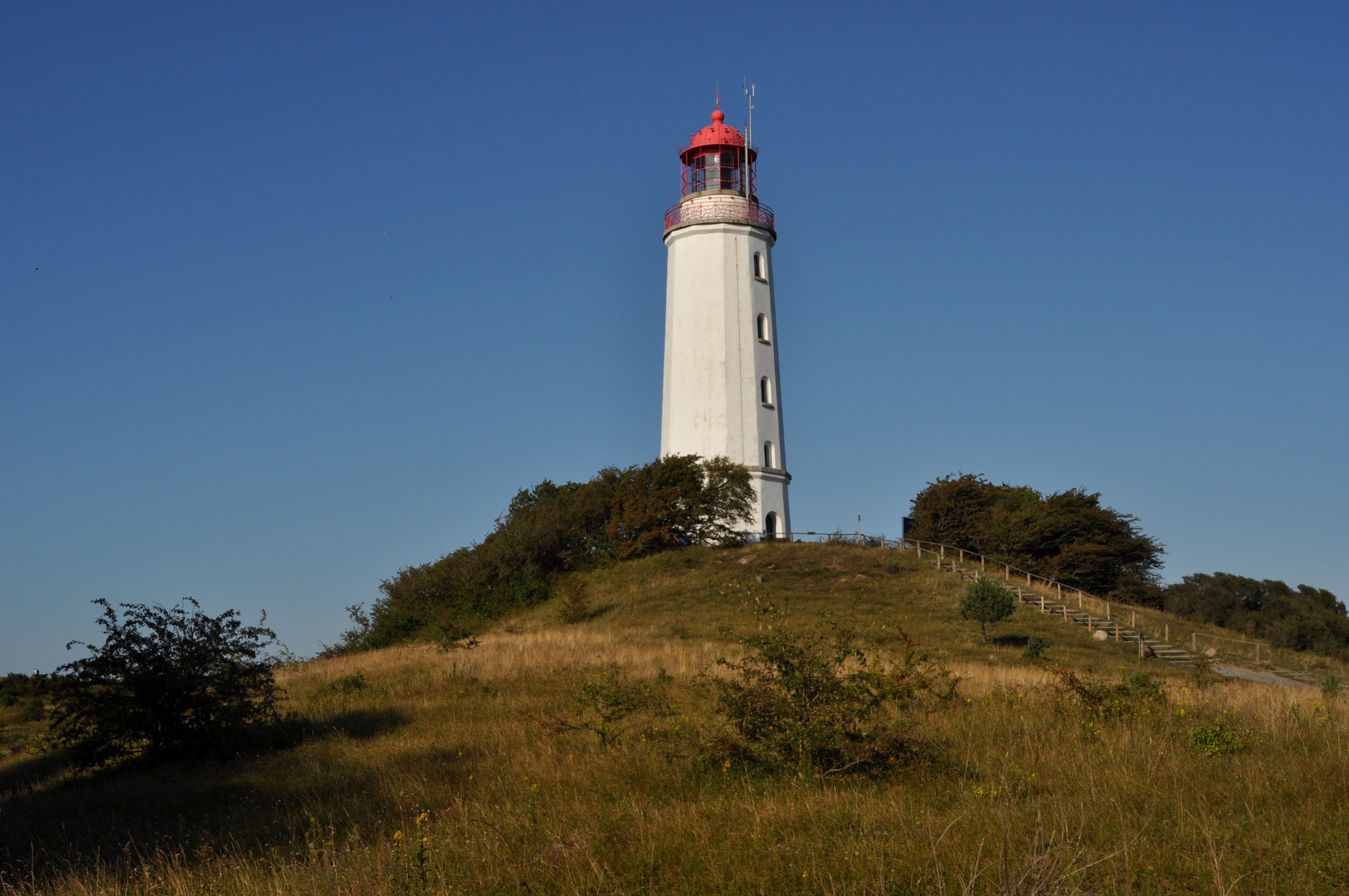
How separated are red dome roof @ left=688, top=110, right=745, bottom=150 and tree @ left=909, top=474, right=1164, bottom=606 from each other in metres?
18.4

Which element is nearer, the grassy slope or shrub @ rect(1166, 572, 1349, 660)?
the grassy slope

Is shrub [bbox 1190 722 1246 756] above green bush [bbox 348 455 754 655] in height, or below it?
below

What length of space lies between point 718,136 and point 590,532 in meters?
17.9

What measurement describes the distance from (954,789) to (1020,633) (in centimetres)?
2322

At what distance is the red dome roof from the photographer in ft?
150

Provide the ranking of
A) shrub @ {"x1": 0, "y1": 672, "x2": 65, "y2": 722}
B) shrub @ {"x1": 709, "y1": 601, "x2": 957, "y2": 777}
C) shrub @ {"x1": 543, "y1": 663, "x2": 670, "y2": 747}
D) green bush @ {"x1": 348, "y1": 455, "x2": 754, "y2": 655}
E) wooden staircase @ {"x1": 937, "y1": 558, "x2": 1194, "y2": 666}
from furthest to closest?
green bush @ {"x1": 348, "y1": 455, "x2": 754, "y2": 655}, wooden staircase @ {"x1": 937, "y1": 558, "x2": 1194, "y2": 666}, shrub @ {"x1": 0, "y1": 672, "x2": 65, "y2": 722}, shrub @ {"x1": 543, "y1": 663, "x2": 670, "y2": 747}, shrub @ {"x1": 709, "y1": 601, "x2": 957, "y2": 777}

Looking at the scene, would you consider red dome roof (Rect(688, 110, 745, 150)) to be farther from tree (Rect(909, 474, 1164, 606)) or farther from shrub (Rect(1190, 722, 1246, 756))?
shrub (Rect(1190, 722, 1246, 756))

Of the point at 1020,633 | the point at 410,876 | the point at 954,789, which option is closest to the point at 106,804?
the point at 410,876

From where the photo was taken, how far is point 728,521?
1655 inches

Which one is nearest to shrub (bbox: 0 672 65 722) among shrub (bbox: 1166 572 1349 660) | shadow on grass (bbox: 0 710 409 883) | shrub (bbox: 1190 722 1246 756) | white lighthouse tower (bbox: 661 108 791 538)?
shadow on grass (bbox: 0 710 409 883)

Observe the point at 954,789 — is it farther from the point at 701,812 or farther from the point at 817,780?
the point at 701,812

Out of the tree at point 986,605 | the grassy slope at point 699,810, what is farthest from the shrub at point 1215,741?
the tree at point 986,605

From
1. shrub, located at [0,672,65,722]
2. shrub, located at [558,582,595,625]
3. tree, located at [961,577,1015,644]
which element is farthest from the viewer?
shrub, located at [558,582,595,625]

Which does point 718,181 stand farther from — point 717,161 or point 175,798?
point 175,798
